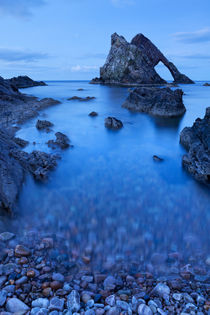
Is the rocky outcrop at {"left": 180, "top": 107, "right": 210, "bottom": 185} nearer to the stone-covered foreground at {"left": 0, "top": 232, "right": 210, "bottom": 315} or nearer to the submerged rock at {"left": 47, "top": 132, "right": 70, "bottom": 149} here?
the stone-covered foreground at {"left": 0, "top": 232, "right": 210, "bottom": 315}

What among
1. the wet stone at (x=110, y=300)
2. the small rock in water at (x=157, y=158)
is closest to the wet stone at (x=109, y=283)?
the wet stone at (x=110, y=300)

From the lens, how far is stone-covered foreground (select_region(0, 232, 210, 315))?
331cm

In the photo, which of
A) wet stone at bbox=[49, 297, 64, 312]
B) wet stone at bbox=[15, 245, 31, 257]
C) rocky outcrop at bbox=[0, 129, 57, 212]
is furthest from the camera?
rocky outcrop at bbox=[0, 129, 57, 212]

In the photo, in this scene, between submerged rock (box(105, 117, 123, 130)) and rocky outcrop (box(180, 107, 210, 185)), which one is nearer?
rocky outcrop (box(180, 107, 210, 185))

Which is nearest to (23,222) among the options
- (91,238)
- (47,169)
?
(91,238)

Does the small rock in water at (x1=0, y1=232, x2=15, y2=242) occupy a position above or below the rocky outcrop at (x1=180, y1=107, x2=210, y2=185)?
below

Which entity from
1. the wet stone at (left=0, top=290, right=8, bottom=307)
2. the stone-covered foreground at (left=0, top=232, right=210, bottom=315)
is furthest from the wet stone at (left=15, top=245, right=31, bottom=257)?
the wet stone at (left=0, top=290, right=8, bottom=307)

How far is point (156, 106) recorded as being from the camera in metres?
23.2

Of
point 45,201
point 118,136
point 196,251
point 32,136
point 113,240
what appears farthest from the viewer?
point 118,136

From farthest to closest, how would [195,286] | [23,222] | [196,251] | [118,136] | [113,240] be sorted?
[118,136], [23,222], [113,240], [196,251], [195,286]

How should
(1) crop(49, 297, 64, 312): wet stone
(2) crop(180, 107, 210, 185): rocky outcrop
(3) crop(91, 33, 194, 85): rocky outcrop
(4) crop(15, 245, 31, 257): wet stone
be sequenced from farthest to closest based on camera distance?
(3) crop(91, 33, 194, 85): rocky outcrop < (2) crop(180, 107, 210, 185): rocky outcrop < (4) crop(15, 245, 31, 257): wet stone < (1) crop(49, 297, 64, 312): wet stone

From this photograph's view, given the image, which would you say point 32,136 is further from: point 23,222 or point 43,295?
point 43,295

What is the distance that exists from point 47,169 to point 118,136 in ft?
26.2

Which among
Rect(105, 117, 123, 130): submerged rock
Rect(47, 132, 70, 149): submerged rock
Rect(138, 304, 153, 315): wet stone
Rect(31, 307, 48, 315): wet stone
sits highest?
Rect(105, 117, 123, 130): submerged rock
